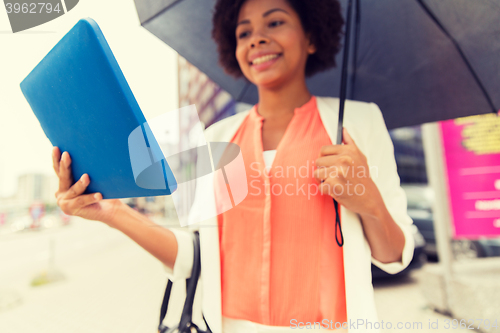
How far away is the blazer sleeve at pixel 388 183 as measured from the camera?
0.94m

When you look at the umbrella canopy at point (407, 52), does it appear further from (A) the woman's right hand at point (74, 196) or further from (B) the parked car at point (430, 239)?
(B) the parked car at point (430, 239)

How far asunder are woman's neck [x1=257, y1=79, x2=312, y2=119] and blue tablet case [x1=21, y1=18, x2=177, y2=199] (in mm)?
620

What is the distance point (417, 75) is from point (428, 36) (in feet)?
0.57

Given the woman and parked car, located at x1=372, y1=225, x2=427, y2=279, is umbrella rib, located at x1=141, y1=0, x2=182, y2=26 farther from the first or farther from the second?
parked car, located at x1=372, y1=225, x2=427, y2=279

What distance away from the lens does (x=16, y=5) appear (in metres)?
0.85

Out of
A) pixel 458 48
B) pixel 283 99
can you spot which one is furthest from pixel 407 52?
pixel 283 99

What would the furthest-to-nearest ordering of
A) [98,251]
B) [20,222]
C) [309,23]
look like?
[20,222]
[98,251]
[309,23]

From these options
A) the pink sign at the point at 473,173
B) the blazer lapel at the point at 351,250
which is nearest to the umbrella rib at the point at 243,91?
the blazer lapel at the point at 351,250

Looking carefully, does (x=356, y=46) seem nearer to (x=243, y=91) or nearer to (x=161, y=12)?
(x=243, y=91)

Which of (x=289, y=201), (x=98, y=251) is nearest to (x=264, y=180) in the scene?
(x=289, y=201)

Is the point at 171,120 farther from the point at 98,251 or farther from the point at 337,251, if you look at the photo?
the point at 98,251

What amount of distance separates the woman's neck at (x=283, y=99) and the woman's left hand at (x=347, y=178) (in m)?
0.34

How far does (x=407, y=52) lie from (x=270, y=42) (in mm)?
778

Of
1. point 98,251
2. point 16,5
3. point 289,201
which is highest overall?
point 16,5
